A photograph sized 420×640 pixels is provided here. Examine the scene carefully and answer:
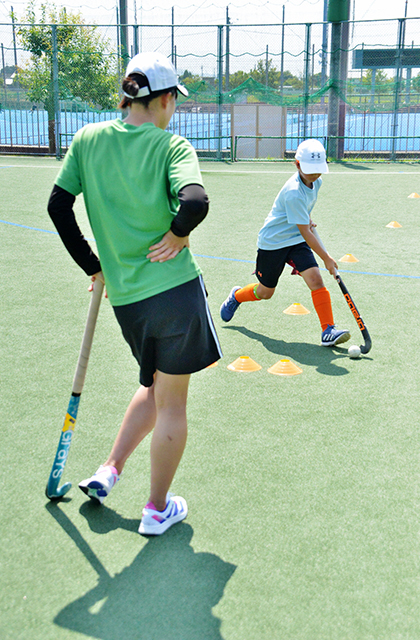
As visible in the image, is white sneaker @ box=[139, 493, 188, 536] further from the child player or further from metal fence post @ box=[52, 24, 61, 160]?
metal fence post @ box=[52, 24, 61, 160]

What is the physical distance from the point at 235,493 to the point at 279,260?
2.63 metres

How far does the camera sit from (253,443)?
3445 millimetres

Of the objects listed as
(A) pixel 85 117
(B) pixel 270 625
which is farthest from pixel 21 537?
(A) pixel 85 117

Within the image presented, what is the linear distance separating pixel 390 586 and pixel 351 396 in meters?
1.79

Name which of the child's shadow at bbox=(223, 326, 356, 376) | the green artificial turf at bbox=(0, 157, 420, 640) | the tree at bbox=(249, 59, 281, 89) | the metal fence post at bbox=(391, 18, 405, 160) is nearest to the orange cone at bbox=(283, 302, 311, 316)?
the green artificial turf at bbox=(0, 157, 420, 640)

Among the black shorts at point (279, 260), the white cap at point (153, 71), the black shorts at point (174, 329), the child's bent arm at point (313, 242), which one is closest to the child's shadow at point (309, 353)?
the black shorts at point (279, 260)

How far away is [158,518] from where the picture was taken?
8.80ft

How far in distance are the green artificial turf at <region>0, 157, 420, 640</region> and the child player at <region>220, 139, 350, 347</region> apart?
0.94 ft

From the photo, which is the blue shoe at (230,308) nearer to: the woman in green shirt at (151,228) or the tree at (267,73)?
the woman in green shirt at (151,228)

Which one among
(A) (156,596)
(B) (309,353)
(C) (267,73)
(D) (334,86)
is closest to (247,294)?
(B) (309,353)

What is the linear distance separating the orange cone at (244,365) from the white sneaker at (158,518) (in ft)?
5.98

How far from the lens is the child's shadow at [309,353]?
15.1 ft

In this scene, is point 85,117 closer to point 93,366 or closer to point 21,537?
point 93,366

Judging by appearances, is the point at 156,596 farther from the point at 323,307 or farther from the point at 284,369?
the point at 323,307
